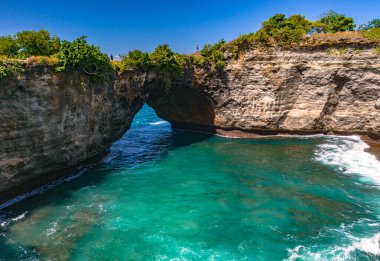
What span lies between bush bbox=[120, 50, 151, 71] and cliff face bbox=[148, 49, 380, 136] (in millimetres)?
7296

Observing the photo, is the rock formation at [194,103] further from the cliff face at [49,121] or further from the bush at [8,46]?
the bush at [8,46]

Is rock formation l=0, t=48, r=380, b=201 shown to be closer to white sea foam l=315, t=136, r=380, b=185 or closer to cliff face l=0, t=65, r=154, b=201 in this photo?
cliff face l=0, t=65, r=154, b=201

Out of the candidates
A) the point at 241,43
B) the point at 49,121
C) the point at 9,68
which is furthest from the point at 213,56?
the point at 9,68

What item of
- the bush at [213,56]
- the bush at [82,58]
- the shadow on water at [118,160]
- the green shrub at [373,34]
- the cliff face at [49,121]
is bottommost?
the shadow on water at [118,160]

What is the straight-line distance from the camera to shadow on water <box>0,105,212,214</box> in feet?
76.0

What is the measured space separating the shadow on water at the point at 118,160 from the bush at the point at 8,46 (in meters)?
11.7

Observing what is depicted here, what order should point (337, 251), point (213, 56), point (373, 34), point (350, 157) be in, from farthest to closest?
point (213, 56)
point (373, 34)
point (350, 157)
point (337, 251)

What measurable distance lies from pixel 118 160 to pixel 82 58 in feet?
41.4

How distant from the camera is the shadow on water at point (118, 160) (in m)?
23.2

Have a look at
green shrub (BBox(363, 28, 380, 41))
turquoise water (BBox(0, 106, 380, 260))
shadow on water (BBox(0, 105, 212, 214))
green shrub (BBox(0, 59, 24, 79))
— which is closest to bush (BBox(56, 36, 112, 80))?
green shrub (BBox(0, 59, 24, 79))

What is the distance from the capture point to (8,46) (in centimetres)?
2244

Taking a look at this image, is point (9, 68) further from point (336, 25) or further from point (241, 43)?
point (336, 25)

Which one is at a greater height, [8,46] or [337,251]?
[8,46]

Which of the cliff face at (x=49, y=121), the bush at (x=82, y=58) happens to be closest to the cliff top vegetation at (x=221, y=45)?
the bush at (x=82, y=58)
